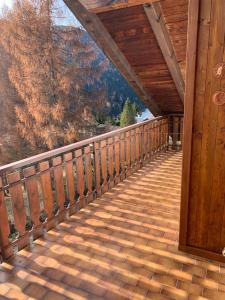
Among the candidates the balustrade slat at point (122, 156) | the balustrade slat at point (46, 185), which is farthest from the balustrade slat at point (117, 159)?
the balustrade slat at point (46, 185)

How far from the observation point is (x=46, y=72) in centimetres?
952

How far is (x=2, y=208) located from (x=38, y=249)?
58 centimetres

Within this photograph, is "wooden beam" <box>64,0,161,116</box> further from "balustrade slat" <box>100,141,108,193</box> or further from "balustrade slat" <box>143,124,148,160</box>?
"balustrade slat" <box>100,141,108,193</box>

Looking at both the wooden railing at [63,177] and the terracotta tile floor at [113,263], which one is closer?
the terracotta tile floor at [113,263]

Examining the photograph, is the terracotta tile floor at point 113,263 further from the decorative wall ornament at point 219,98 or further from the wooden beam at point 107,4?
the wooden beam at point 107,4

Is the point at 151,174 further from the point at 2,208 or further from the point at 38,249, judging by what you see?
the point at 2,208

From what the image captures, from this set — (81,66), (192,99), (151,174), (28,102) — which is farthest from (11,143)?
(192,99)

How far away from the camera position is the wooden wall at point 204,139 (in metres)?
1.80

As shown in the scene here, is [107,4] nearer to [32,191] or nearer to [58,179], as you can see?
[58,179]

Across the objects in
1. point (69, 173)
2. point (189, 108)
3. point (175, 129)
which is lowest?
point (69, 173)

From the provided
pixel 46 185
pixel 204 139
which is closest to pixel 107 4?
pixel 204 139

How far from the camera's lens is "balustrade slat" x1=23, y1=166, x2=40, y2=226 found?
2299 millimetres

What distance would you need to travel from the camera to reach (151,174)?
436 cm

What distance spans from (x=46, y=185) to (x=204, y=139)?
1640mm
